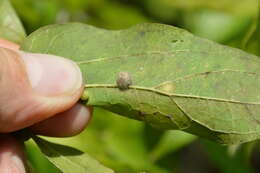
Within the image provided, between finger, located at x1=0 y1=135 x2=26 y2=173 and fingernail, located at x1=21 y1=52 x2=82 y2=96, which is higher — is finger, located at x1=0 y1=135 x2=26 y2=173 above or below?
below

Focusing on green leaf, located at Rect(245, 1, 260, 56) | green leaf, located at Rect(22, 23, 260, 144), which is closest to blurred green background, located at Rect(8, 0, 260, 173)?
green leaf, located at Rect(245, 1, 260, 56)

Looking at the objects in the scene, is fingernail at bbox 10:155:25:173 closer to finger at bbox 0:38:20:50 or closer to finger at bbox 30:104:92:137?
finger at bbox 30:104:92:137

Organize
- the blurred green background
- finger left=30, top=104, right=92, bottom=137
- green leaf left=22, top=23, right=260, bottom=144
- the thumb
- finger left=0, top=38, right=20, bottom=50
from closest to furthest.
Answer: green leaf left=22, top=23, right=260, bottom=144
the thumb
finger left=30, top=104, right=92, bottom=137
finger left=0, top=38, right=20, bottom=50
the blurred green background

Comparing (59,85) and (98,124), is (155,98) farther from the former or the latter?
(98,124)

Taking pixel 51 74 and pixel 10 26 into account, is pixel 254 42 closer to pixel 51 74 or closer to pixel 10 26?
pixel 51 74

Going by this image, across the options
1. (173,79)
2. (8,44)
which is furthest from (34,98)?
(173,79)

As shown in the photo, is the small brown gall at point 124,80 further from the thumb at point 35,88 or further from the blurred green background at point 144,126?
the blurred green background at point 144,126

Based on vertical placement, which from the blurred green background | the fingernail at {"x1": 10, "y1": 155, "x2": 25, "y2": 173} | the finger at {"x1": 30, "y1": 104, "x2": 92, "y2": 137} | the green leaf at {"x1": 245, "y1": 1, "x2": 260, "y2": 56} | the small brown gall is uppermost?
the small brown gall

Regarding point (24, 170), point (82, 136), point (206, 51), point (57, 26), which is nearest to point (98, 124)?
point (82, 136)
